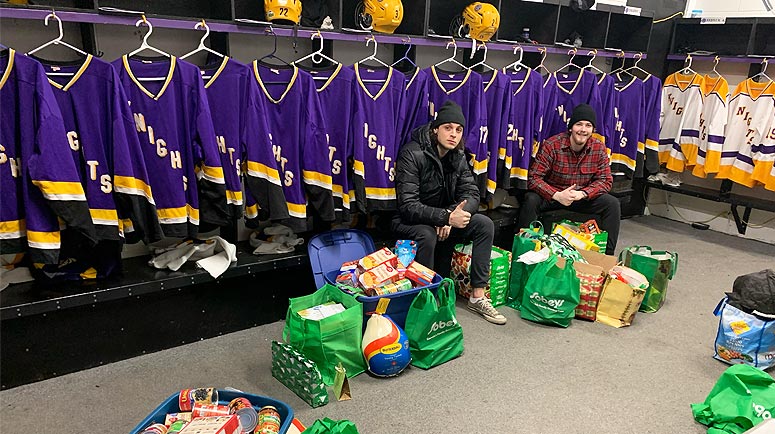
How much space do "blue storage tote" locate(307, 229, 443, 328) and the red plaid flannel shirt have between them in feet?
4.38

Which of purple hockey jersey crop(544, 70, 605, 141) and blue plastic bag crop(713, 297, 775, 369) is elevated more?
purple hockey jersey crop(544, 70, 605, 141)

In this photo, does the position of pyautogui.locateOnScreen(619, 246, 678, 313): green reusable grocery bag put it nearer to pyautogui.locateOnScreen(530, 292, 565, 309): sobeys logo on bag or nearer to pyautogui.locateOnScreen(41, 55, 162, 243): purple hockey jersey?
pyautogui.locateOnScreen(530, 292, 565, 309): sobeys logo on bag

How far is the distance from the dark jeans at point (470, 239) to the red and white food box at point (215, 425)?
1.43m

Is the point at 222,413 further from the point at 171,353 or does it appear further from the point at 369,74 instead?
the point at 369,74

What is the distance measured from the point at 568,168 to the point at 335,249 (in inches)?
68.6

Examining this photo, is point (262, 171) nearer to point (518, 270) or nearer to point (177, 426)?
point (177, 426)

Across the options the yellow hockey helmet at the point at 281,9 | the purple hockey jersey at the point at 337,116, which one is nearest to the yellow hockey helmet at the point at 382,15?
the purple hockey jersey at the point at 337,116

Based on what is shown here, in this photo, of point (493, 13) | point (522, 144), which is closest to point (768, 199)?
point (522, 144)

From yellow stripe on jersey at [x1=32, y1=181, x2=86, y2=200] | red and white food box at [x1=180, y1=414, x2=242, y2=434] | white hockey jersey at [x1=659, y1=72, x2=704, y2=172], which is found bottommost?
red and white food box at [x1=180, y1=414, x2=242, y2=434]

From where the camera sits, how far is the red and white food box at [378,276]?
2484 millimetres

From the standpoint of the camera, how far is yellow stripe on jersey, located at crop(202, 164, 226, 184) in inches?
95.1

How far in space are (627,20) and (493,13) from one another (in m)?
1.70

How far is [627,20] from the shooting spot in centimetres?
435

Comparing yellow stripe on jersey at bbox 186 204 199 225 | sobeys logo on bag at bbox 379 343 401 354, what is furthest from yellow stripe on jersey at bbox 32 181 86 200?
sobeys logo on bag at bbox 379 343 401 354
